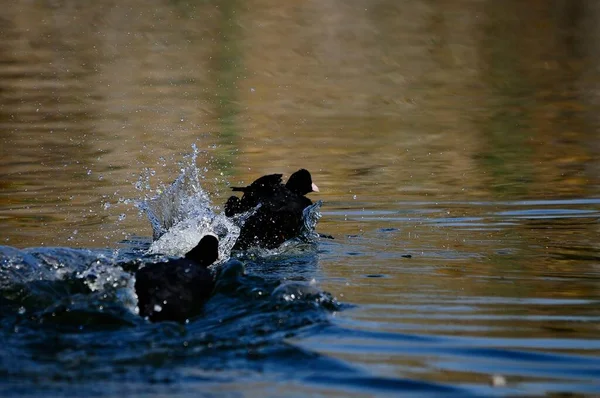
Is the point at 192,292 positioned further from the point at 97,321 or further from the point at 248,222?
the point at 248,222

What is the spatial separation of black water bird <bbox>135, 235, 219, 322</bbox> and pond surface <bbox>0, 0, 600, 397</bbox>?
0.25ft

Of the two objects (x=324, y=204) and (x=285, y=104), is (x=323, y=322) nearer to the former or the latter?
(x=324, y=204)

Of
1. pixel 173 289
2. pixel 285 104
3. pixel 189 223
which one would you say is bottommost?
pixel 173 289

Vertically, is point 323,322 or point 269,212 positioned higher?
point 269,212

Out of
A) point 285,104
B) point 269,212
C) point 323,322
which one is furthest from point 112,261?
point 285,104

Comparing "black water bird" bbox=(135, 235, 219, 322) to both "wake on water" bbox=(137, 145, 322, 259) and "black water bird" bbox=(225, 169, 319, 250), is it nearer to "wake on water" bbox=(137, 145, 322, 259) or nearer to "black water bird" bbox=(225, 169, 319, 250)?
"wake on water" bbox=(137, 145, 322, 259)

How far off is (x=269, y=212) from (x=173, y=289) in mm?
2539

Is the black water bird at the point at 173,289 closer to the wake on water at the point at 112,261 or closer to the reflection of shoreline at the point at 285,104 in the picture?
the wake on water at the point at 112,261

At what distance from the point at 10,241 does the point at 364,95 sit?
9.55 m

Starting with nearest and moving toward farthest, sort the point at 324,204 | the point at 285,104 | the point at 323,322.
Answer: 1. the point at 323,322
2. the point at 324,204
3. the point at 285,104

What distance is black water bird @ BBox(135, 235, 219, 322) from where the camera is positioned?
17.1 feet

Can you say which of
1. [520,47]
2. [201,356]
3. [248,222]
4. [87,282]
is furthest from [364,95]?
[201,356]

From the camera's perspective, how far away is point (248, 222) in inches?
304

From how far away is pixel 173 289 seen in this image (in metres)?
5.35
